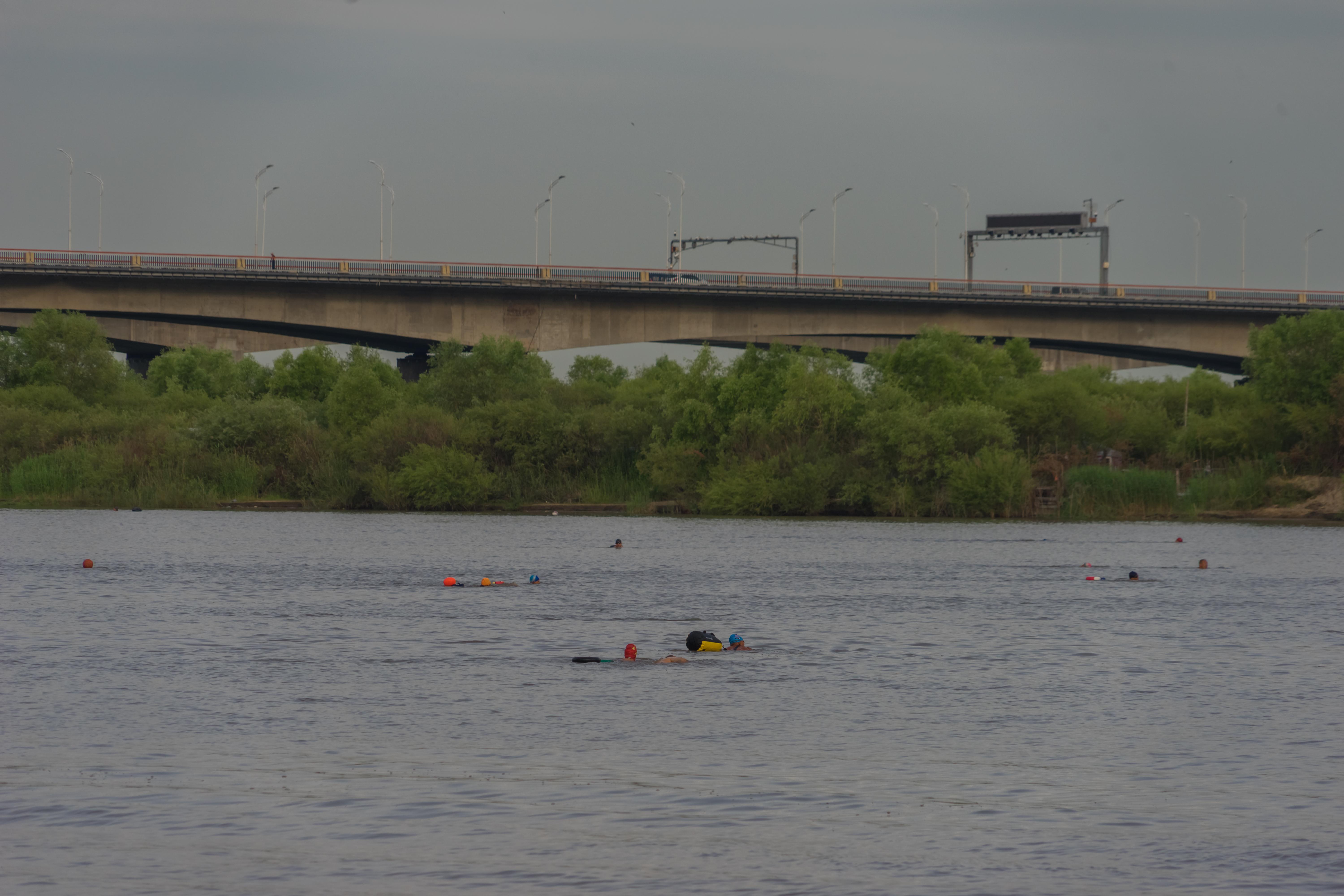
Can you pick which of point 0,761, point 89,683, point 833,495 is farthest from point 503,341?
point 0,761

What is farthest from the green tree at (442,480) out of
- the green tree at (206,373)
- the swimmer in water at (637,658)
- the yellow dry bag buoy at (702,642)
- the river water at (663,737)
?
the swimmer in water at (637,658)

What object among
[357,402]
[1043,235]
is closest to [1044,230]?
[1043,235]

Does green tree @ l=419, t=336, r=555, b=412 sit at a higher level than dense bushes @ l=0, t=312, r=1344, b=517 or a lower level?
higher

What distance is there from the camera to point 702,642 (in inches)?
1265

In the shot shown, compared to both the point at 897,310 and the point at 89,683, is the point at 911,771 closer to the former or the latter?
the point at 89,683

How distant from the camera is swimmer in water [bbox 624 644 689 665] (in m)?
30.9

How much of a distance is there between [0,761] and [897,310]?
97.0 meters

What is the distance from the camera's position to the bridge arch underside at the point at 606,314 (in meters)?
103

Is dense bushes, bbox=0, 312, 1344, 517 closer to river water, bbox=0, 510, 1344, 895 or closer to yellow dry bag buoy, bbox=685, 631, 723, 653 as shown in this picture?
river water, bbox=0, 510, 1344, 895

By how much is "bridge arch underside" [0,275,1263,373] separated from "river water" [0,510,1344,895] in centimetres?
5704

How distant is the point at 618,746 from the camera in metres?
22.7

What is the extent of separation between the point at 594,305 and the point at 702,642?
78.5 meters

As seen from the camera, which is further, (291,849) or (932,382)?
(932,382)

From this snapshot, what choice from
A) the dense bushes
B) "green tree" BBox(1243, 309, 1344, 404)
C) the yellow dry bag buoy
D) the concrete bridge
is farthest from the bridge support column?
the yellow dry bag buoy
